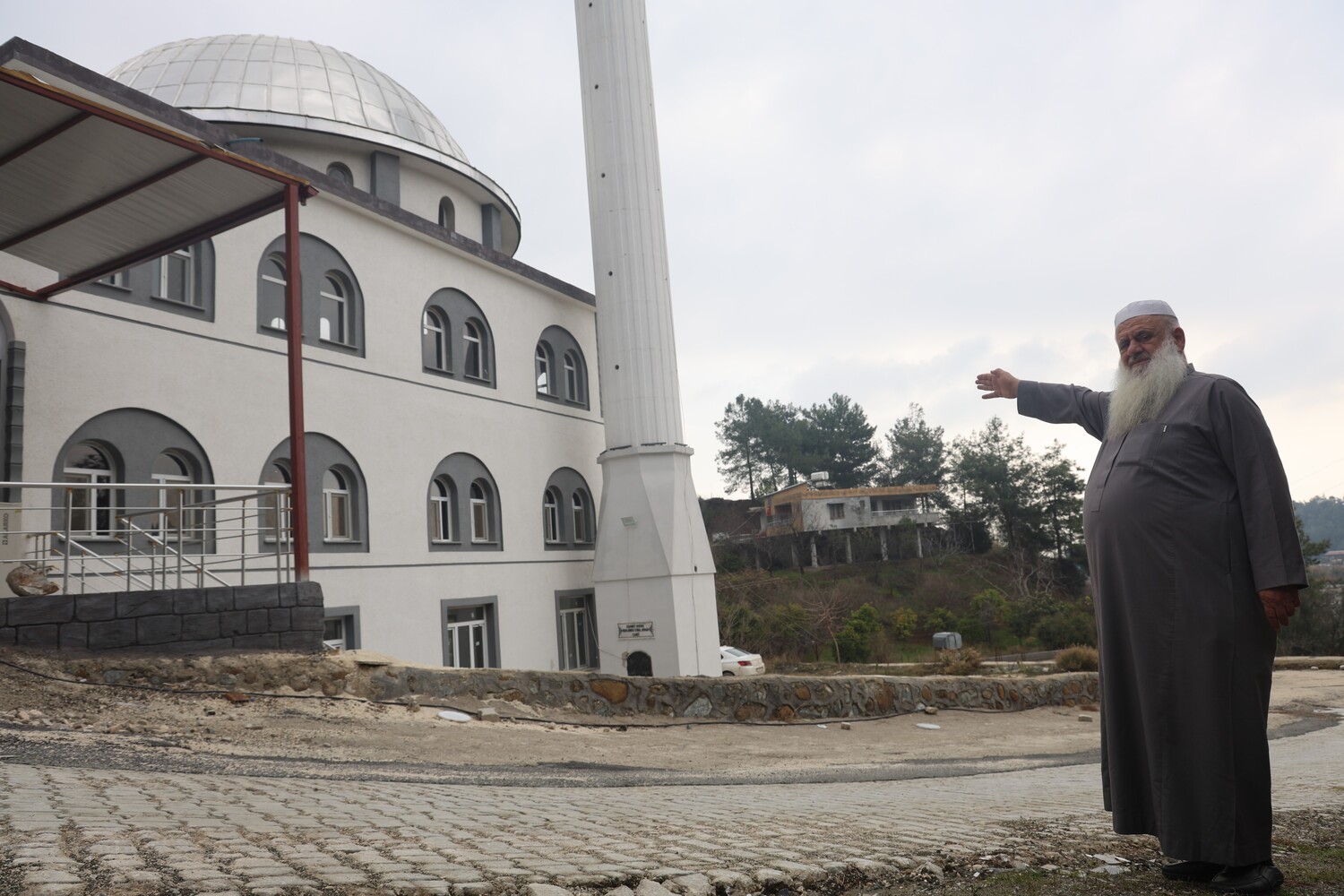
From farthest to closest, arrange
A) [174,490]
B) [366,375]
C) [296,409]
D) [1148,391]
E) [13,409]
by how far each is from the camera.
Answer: [366,375] < [174,490] < [13,409] < [296,409] < [1148,391]

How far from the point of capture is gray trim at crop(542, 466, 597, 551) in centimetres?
2498

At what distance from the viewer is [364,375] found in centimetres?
1939

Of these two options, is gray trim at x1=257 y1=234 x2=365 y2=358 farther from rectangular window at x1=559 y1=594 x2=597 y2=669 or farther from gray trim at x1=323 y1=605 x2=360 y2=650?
rectangular window at x1=559 y1=594 x2=597 y2=669

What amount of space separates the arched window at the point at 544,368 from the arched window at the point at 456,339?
7.46 ft

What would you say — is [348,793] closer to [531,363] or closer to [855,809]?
[855,809]

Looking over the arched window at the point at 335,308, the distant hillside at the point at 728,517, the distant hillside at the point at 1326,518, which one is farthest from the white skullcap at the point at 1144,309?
the distant hillside at the point at 1326,518

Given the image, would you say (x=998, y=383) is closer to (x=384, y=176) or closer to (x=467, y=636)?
(x=467, y=636)

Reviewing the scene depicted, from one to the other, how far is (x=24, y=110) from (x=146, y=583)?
7.09m

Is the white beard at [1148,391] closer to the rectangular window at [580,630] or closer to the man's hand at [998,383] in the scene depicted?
the man's hand at [998,383]

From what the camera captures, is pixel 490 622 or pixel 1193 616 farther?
pixel 490 622

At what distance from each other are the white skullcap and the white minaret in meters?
19.0

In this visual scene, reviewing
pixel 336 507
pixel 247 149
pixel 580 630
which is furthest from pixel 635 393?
pixel 247 149

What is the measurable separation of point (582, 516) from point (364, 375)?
27.3ft

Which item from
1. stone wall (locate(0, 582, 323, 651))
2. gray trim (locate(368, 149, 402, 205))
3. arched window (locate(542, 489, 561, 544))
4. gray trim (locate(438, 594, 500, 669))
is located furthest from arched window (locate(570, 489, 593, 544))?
stone wall (locate(0, 582, 323, 651))
